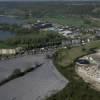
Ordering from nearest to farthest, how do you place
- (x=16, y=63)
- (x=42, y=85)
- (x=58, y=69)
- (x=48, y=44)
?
(x=42, y=85)
(x=58, y=69)
(x=16, y=63)
(x=48, y=44)

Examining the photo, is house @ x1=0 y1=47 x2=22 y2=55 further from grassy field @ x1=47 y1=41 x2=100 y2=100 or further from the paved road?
grassy field @ x1=47 y1=41 x2=100 y2=100

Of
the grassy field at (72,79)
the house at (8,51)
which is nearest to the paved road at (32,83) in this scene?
the grassy field at (72,79)

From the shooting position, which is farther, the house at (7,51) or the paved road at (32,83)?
the house at (7,51)

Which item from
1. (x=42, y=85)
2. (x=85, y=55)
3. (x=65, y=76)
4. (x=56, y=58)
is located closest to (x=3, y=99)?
(x=42, y=85)

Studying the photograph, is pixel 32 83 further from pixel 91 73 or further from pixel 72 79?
pixel 91 73

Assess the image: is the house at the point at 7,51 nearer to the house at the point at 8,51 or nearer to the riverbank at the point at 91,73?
the house at the point at 8,51

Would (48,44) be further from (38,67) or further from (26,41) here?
(38,67)

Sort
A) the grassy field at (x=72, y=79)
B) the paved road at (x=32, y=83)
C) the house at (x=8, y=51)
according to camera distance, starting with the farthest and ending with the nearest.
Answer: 1. the house at (x=8, y=51)
2. the paved road at (x=32, y=83)
3. the grassy field at (x=72, y=79)
